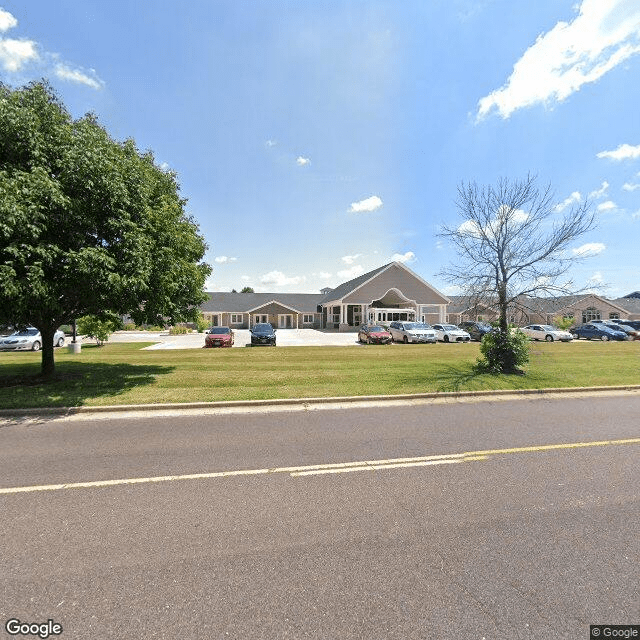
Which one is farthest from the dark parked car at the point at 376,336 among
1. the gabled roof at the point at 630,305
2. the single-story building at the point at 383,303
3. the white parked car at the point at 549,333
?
the gabled roof at the point at 630,305

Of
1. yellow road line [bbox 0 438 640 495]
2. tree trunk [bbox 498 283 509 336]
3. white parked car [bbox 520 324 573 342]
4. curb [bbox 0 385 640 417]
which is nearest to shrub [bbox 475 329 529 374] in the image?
tree trunk [bbox 498 283 509 336]

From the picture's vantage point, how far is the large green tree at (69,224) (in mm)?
7605

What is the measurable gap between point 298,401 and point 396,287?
3483 cm

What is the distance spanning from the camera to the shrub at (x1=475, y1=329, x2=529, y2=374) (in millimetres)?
12508

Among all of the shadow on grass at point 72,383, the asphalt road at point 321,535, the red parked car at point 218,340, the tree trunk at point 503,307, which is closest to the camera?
the asphalt road at point 321,535

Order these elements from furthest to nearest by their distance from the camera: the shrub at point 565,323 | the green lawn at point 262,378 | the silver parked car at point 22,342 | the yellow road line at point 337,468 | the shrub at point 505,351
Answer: the shrub at point 565,323 → the silver parked car at point 22,342 → the shrub at point 505,351 → the green lawn at point 262,378 → the yellow road line at point 337,468

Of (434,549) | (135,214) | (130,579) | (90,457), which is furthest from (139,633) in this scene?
(135,214)

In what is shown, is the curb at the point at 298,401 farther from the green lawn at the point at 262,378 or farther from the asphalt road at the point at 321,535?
the asphalt road at the point at 321,535

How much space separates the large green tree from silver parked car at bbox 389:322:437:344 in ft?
64.8

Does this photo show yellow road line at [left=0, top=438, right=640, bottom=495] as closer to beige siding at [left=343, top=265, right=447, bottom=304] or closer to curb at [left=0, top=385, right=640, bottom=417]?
curb at [left=0, top=385, right=640, bottom=417]

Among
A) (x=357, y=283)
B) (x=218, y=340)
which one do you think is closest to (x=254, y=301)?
(x=357, y=283)

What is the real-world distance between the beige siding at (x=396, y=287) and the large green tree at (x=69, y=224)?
103 ft

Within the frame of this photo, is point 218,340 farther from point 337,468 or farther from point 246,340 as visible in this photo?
point 337,468
